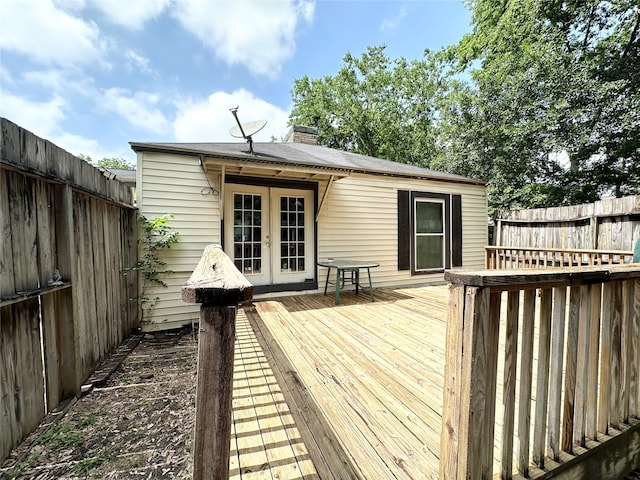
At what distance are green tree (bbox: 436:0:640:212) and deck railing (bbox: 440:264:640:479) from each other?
363 inches

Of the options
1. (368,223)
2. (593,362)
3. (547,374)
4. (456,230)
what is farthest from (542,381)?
(456,230)

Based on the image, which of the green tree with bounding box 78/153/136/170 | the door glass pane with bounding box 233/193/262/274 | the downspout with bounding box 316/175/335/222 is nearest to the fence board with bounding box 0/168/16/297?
the door glass pane with bounding box 233/193/262/274

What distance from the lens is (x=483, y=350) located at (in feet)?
3.28

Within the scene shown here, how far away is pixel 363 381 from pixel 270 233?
11.2 feet

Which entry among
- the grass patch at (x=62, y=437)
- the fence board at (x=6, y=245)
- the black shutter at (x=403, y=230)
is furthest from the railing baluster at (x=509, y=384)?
the black shutter at (x=403, y=230)

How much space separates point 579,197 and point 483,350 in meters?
11.0

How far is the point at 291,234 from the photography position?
208 inches

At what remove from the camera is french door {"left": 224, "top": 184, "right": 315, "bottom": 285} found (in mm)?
4867

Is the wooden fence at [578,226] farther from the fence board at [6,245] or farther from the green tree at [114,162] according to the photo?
the green tree at [114,162]

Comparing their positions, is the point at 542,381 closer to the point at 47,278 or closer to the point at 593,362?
the point at 593,362

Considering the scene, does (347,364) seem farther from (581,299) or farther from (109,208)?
(109,208)

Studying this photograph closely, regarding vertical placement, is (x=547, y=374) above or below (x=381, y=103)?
below

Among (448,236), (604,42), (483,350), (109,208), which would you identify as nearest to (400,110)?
(604,42)

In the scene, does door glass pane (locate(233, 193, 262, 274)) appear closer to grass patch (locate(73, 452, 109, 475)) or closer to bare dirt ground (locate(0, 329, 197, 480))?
bare dirt ground (locate(0, 329, 197, 480))
